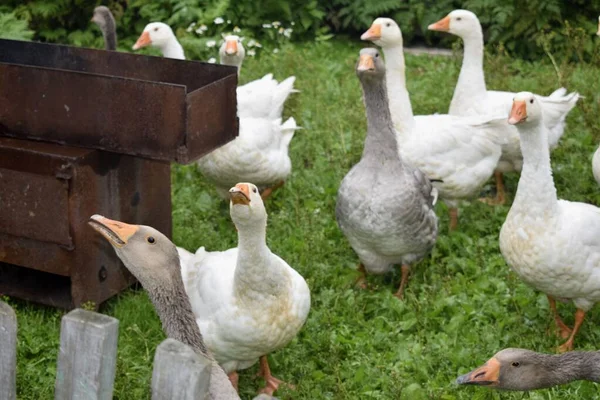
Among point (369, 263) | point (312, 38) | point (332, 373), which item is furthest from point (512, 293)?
point (312, 38)

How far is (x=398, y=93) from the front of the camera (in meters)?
7.08

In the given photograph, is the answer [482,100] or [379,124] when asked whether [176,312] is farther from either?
[482,100]

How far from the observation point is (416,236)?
6.12 meters

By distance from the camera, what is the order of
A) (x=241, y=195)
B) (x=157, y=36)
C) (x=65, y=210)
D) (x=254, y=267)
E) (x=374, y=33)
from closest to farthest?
1. (x=241, y=195)
2. (x=254, y=267)
3. (x=65, y=210)
4. (x=374, y=33)
5. (x=157, y=36)

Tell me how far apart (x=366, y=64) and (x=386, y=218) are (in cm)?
102

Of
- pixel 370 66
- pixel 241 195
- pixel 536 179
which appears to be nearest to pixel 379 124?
pixel 370 66

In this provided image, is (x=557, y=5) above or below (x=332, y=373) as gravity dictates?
above

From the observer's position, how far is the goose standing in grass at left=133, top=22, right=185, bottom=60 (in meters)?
7.93

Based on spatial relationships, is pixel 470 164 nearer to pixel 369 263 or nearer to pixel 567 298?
pixel 369 263

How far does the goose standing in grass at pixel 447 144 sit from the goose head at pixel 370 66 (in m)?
1.01

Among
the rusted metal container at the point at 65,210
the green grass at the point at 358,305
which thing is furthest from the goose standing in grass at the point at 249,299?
the rusted metal container at the point at 65,210

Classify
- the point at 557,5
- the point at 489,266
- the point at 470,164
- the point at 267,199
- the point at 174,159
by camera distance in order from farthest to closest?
the point at 557,5
the point at 267,199
the point at 470,164
the point at 489,266
the point at 174,159

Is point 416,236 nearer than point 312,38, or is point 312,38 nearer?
point 416,236

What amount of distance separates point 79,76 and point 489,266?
10.4 ft
